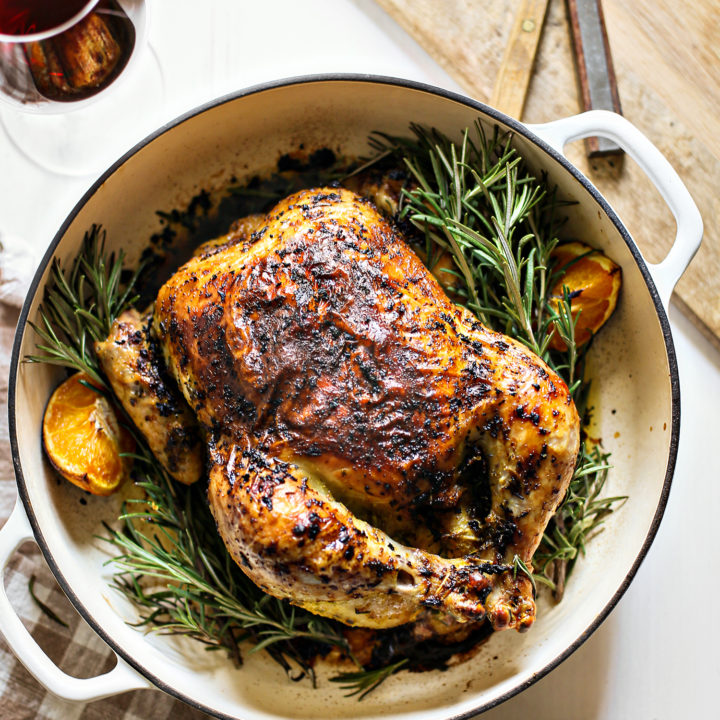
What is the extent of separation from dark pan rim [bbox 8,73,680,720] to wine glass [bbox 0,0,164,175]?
207 millimetres

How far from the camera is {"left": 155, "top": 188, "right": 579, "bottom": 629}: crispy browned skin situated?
5.09ft

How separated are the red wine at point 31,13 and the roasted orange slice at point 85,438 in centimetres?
84

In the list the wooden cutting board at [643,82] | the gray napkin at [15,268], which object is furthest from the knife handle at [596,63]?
the gray napkin at [15,268]

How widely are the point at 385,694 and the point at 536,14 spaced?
1861 millimetres

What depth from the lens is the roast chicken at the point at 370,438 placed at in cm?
155

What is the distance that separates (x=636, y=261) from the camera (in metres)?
1.83

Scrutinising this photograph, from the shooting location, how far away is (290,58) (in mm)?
2174


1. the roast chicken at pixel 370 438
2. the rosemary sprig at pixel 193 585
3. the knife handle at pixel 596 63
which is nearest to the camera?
the roast chicken at pixel 370 438

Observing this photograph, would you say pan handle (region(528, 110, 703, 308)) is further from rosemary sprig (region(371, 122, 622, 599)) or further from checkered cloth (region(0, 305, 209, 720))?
checkered cloth (region(0, 305, 209, 720))

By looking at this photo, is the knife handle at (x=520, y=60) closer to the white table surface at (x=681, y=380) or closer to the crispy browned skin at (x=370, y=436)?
the white table surface at (x=681, y=380)

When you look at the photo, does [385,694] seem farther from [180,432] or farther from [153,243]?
[153,243]

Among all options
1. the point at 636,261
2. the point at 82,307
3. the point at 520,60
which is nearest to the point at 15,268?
the point at 82,307

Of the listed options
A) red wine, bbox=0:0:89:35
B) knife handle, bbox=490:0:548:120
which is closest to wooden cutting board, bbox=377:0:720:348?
knife handle, bbox=490:0:548:120

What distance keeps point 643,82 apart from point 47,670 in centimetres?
214
